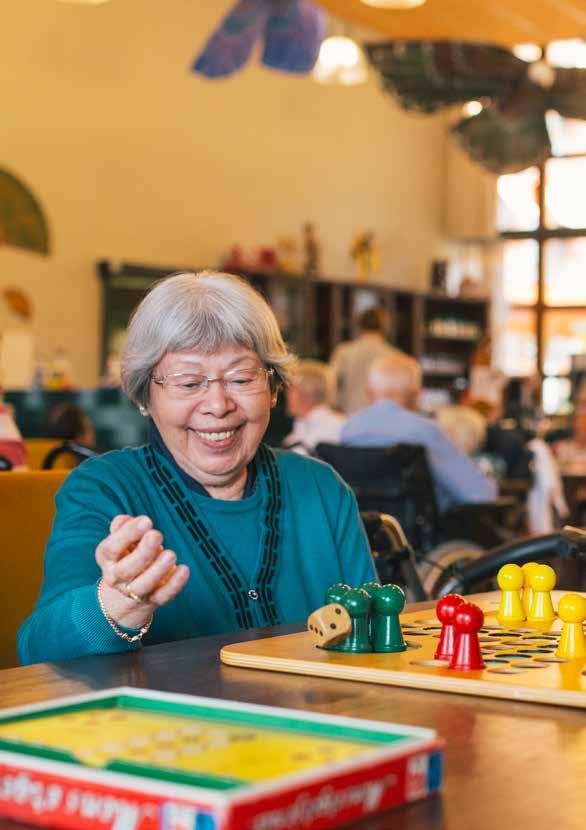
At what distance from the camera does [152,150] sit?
10.2m

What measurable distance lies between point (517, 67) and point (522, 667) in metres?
7.31

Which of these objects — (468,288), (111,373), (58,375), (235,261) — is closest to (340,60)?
(235,261)

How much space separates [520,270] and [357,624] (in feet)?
43.9

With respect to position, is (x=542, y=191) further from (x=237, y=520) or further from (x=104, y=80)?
(x=237, y=520)

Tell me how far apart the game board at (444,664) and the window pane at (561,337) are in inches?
509

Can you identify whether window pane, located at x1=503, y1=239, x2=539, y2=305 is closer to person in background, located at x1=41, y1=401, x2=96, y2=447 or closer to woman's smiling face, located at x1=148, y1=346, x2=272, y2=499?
person in background, located at x1=41, y1=401, x2=96, y2=447

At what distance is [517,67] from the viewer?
817cm

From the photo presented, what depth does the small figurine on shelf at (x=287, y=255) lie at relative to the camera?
37.2ft

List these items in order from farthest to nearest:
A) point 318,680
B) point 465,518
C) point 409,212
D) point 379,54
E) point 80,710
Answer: point 409,212 → point 379,54 → point 465,518 → point 318,680 → point 80,710

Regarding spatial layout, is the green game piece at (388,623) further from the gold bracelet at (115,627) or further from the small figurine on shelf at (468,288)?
the small figurine on shelf at (468,288)

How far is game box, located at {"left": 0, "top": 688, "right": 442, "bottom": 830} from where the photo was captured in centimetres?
72

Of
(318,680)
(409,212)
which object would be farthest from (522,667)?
(409,212)

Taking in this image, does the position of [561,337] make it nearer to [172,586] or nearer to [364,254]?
[364,254]

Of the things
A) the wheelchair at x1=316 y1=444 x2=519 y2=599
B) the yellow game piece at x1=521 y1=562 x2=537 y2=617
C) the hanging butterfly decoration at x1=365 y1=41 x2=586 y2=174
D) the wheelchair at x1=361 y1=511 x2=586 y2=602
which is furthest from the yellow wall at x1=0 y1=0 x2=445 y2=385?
the yellow game piece at x1=521 y1=562 x2=537 y2=617
